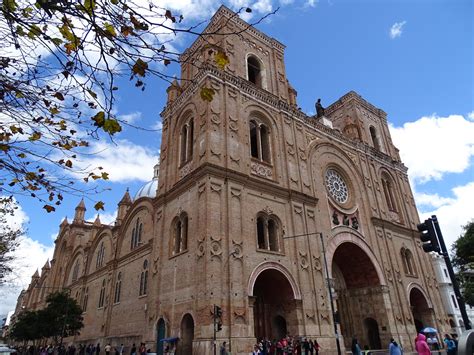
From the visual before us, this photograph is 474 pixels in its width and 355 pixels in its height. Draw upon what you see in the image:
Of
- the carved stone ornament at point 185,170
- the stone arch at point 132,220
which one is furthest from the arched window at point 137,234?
the carved stone ornament at point 185,170

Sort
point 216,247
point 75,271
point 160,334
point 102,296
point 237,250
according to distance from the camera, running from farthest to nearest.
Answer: point 75,271, point 102,296, point 160,334, point 237,250, point 216,247

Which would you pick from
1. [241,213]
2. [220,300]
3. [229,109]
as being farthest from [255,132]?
[220,300]

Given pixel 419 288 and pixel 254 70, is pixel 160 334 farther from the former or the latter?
pixel 254 70

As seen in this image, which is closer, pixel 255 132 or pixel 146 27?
pixel 146 27

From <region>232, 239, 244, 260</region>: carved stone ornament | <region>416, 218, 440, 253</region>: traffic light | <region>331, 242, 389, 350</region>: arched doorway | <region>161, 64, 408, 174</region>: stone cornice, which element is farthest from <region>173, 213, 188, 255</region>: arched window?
<region>416, 218, 440, 253</region>: traffic light

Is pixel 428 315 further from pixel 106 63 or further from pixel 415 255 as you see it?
pixel 106 63

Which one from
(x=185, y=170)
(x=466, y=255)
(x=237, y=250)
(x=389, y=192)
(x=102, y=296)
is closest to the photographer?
(x=237, y=250)

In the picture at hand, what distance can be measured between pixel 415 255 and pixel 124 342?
21731 mm

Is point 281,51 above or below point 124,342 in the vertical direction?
above

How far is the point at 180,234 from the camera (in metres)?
19.0

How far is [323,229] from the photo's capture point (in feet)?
70.3

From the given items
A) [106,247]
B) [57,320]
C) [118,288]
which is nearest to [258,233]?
[118,288]

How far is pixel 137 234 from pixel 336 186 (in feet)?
49.3

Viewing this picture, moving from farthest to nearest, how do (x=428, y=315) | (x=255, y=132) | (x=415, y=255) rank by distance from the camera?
(x=415, y=255) → (x=428, y=315) → (x=255, y=132)
